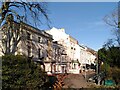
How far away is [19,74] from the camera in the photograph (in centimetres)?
886

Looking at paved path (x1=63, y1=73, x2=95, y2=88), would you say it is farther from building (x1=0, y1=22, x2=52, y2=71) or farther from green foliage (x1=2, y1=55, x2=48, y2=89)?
building (x1=0, y1=22, x2=52, y2=71)

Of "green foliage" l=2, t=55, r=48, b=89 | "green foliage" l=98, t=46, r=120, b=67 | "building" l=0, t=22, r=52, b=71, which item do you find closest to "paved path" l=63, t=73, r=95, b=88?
"green foliage" l=2, t=55, r=48, b=89

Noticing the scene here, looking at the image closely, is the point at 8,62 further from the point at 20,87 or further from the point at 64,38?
the point at 64,38

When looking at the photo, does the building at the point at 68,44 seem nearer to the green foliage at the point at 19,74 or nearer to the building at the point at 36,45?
the building at the point at 36,45

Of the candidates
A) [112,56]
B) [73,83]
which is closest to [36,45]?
[112,56]

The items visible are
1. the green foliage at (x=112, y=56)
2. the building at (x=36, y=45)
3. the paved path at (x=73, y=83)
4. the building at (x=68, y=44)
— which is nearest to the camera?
the paved path at (x=73, y=83)

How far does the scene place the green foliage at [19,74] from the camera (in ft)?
28.4

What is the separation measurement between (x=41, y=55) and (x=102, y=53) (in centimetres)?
913

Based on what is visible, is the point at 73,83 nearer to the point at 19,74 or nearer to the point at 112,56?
the point at 19,74

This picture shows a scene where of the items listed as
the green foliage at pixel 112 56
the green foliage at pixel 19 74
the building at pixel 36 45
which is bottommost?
the green foliage at pixel 19 74

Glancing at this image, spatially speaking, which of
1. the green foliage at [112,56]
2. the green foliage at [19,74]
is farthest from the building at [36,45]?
the green foliage at [19,74]

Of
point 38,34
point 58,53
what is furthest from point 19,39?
point 58,53

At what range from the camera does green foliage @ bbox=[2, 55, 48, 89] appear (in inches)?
341

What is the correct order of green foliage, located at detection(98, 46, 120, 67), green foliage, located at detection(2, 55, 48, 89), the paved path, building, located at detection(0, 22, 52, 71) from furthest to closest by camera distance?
1. building, located at detection(0, 22, 52, 71)
2. green foliage, located at detection(98, 46, 120, 67)
3. the paved path
4. green foliage, located at detection(2, 55, 48, 89)
